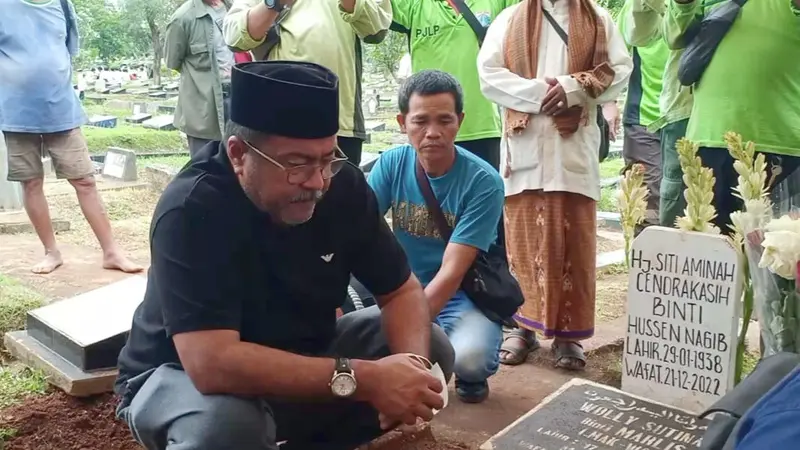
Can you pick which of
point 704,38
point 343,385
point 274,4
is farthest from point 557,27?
point 343,385

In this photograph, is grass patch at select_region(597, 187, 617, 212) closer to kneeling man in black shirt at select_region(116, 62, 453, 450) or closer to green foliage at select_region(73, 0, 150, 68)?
kneeling man in black shirt at select_region(116, 62, 453, 450)

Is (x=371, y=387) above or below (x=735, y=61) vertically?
below

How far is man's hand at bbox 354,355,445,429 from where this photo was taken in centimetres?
191

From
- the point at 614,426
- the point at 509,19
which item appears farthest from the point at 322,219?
the point at 509,19

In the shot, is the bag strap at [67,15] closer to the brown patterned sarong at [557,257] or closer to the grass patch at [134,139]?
the brown patterned sarong at [557,257]

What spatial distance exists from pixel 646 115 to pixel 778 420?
3836 mm

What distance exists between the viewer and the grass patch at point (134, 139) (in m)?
9.14

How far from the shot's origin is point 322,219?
6.89ft

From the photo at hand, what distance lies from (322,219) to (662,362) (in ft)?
3.84

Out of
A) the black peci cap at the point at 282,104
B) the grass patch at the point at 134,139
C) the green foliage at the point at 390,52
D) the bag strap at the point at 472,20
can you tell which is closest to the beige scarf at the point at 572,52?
the bag strap at the point at 472,20

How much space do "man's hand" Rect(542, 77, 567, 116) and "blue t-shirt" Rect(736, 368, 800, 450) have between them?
6.94 feet

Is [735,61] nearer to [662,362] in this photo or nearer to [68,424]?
[662,362]

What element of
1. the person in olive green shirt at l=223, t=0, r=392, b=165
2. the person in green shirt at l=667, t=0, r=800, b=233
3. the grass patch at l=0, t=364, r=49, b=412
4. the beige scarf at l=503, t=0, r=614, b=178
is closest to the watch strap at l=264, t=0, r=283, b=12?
the person in olive green shirt at l=223, t=0, r=392, b=165

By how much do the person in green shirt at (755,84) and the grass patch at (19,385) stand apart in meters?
2.55
